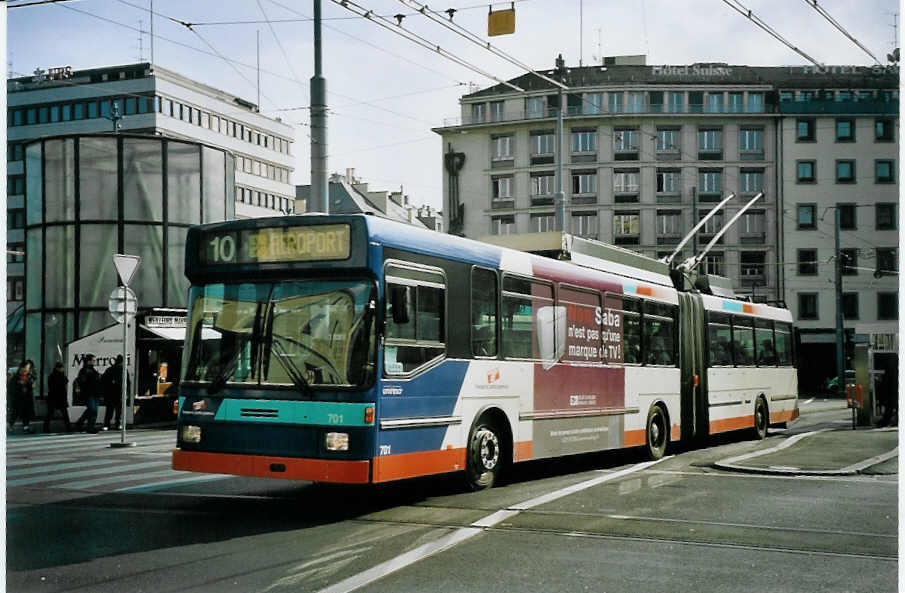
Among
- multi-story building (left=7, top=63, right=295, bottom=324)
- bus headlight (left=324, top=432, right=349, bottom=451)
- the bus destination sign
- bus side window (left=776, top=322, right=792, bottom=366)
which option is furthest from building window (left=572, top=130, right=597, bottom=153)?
bus headlight (left=324, top=432, right=349, bottom=451)

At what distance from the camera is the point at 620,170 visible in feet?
226

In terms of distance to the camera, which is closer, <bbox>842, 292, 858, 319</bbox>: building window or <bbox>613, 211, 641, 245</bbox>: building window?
<bbox>842, 292, 858, 319</bbox>: building window

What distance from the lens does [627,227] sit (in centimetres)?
6919

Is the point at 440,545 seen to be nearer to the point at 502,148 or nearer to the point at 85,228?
the point at 85,228

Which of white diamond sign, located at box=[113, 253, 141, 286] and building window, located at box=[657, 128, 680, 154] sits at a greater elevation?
building window, located at box=[657, 128, 680, 154]

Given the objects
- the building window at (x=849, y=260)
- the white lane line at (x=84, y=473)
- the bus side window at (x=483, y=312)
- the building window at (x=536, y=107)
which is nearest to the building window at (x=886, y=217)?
the bus side window at (x=483, y=312)

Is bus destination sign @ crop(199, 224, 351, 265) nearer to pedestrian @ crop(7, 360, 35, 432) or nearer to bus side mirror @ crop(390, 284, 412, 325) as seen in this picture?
bus side mirror @ crop(390, 284, 412, 325)

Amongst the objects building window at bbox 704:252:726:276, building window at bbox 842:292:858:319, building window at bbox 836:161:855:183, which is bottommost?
building window at bbox 842:292:858:319

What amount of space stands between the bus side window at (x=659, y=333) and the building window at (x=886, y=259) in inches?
138

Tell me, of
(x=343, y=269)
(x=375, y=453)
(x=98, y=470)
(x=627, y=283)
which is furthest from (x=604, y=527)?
(x=98, y=470)

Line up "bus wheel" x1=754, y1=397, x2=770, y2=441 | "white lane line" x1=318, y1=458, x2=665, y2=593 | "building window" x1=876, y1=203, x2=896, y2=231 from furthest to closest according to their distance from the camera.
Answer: "bus wheel" x1=754, y1=397, x2=770, y2=441 → "building window" x1=876, y1=203, x2=896, y2=231 → "white lane line" x1=318, y1=458, x2=665, y2=593

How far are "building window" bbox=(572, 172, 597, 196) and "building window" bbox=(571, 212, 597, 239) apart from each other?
1.33 meters

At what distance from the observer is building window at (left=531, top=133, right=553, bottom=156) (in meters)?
70.0

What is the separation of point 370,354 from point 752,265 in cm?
5677
